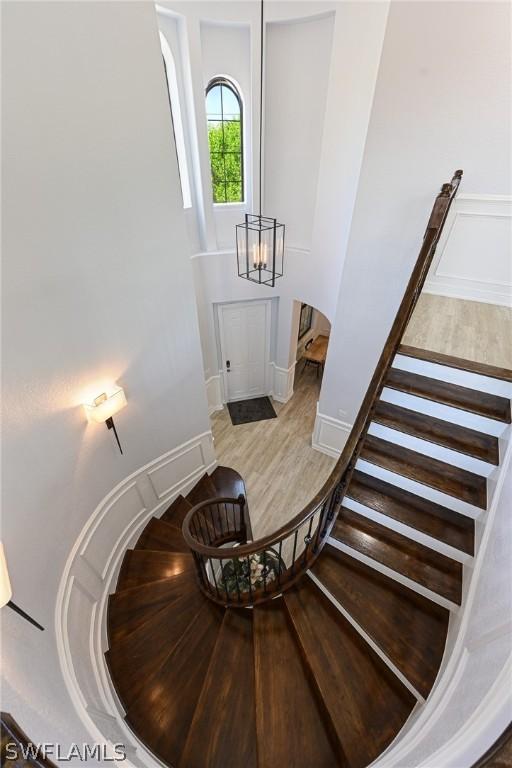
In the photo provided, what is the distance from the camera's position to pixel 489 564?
1540mm

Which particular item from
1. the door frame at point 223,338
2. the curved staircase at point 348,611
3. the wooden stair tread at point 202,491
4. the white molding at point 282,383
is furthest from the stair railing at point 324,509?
the white molding at point 282,383

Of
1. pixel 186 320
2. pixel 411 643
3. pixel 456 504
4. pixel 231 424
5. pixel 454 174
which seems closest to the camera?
pixel 411 643

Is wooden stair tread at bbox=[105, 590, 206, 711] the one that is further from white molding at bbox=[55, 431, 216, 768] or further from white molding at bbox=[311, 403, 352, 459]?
white molding at bbox=[311, 403, 352, 459]

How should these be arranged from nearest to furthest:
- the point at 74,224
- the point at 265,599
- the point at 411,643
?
the point at 411,643
the point at 74,224
the point at 265,599

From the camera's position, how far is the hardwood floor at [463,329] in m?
2.49

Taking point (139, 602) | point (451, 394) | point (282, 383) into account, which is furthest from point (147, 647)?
point (282, 383)

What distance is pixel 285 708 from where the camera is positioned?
5.88 ft

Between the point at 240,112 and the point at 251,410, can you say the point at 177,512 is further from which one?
the point at 240,112

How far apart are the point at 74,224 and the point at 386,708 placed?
10.4 ft

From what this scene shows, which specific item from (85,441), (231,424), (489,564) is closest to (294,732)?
(489,564)

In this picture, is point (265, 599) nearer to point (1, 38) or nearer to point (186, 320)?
point (186, 320)

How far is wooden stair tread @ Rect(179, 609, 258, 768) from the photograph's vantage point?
1.79 metres

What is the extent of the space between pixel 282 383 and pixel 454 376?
381 cm

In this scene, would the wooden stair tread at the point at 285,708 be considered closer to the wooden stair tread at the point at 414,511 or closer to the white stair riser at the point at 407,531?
the white stair riser at the point at 407,531
